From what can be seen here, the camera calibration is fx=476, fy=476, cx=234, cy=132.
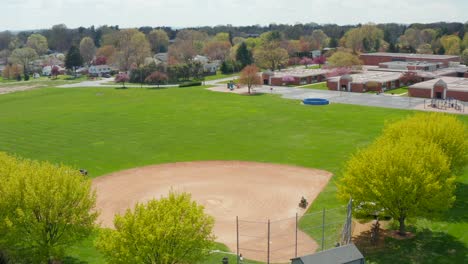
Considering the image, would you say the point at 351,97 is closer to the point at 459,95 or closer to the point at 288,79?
the point at 459,95

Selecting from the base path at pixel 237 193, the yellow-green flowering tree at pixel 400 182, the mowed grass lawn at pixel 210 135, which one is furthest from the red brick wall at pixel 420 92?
the yellow-green flowering tree at pixel 400 182

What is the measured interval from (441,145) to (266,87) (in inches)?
3144

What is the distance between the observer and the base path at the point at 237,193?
35.5 meters

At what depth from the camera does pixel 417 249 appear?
3303 centimetres

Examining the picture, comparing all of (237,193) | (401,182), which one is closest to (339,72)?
(237,193)

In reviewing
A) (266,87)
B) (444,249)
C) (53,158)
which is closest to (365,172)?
(444,249)

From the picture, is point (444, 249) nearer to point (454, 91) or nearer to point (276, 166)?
point (276, 166)

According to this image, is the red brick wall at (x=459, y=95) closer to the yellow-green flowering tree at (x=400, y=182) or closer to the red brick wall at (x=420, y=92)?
the red brick wall at (x=420, y=92)

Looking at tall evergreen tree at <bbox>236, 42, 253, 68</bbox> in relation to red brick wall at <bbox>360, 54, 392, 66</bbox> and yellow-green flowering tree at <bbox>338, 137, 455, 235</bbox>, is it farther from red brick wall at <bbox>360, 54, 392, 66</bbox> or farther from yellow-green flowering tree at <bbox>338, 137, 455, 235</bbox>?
yellow-green flowering tree at <bbox>338, 137, 455, 235</bbox>

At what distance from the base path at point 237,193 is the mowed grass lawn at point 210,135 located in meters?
2.16

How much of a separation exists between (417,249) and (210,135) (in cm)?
4050

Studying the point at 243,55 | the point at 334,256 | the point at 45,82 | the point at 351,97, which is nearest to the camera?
the point at 334,256

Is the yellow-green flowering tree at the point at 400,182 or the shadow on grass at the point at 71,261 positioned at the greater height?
the yellow-green flowering tree at the point at 400,182

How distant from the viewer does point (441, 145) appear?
133 ft
